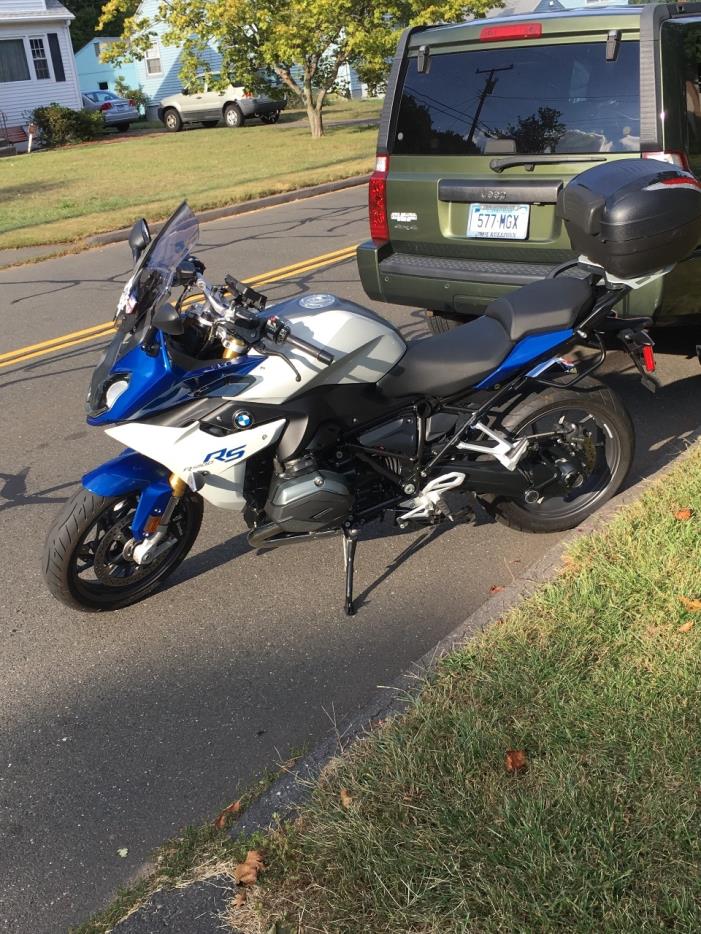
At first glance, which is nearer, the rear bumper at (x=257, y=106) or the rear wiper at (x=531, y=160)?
the rear wiper at (x=531, y=160)

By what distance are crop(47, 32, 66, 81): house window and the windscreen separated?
33.1 m

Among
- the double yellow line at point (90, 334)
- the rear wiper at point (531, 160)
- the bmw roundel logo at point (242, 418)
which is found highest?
the rear wiper at point (531, 160)

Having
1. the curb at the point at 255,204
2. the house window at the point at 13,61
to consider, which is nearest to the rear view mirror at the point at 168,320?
the curb at the point at 255,204

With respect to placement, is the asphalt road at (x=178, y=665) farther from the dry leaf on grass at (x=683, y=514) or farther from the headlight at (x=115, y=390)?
the headlight at (x=115, y=390)

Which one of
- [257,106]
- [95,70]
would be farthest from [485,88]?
[95,70]

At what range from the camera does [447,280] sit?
535 cm

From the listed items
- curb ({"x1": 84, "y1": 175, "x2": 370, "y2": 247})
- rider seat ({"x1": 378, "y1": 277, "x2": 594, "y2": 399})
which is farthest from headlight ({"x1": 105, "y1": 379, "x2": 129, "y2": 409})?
curb ({"x1": 84, "y1": 175, "x2": 370, "y2": 247})

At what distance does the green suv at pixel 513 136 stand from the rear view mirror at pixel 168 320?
8.10 feet

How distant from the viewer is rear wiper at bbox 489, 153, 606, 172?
4.80 metres

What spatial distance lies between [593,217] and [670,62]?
57.0 inches

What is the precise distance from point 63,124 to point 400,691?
98.2 ft

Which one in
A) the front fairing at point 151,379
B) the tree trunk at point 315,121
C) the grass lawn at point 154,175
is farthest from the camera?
the tree trunk at point 315,121

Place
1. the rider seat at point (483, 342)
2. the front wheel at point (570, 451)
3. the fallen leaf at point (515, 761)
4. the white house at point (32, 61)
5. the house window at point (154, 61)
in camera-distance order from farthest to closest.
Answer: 1. the house window at point (154, 61)
2. the white house at point (32, 61)
3. the front wheel at point (570, 451)
4. the rider seat at point (483, 342)
5. the fallen leaf at point (515, 761)

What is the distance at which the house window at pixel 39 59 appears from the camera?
32188mm
